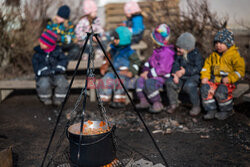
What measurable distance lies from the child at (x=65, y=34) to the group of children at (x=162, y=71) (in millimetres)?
25

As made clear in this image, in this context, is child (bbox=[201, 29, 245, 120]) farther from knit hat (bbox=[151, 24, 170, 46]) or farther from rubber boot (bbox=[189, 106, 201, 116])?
knit hat (bbox=[151, 24, 170, 46])

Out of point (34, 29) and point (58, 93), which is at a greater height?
point (34, 29)

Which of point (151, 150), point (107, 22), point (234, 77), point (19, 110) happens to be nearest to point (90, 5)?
point (19, 110)

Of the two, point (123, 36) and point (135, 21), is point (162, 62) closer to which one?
point (123, 36)

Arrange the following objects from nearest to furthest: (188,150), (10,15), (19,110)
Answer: (188,150) → (19,110) → (10,15)

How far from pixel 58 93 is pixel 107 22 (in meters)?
7.91

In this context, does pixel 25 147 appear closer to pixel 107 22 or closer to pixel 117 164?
pixel 117 164

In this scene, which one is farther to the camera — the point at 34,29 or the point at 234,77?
the point at 34,29

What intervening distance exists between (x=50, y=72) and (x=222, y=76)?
358cm

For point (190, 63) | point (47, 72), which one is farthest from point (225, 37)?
point (47, 72)

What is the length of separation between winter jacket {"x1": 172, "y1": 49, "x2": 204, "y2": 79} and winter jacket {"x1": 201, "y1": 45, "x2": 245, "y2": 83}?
0.46 feet

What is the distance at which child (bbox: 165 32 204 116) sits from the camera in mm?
5473

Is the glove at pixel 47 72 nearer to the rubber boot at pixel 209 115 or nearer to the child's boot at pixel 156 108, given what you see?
the child's boot at pixel 156 108

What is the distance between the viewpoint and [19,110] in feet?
20.3
